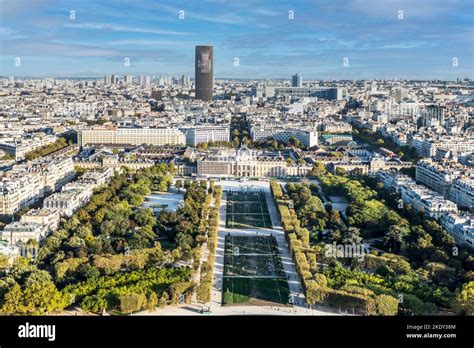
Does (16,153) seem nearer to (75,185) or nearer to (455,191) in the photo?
(75,185)

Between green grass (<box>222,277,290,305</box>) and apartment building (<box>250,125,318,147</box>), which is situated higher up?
apartment building (<box>250,125,318,147</box>)

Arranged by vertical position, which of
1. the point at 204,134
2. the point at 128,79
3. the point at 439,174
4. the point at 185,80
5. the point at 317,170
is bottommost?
the point at 317,170

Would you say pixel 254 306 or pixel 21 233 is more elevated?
pixel 21 233

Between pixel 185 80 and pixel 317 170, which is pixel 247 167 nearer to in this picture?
pixel 317 170

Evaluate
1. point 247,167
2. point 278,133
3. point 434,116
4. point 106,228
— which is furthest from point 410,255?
point 434,116

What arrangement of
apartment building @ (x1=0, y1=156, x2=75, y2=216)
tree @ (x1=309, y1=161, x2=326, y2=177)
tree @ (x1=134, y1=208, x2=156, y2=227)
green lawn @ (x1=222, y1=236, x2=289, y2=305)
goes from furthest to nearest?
tree @ (x1=309, y1=161, x2=326, y2=177), apartment building @ (x1=0, y1=156, x2=75, y2=216), tree @ (x1=134, y1=208, x2=156, y2=227), green lawn @ (x1=222, y1=236, x2=289, y2=305)

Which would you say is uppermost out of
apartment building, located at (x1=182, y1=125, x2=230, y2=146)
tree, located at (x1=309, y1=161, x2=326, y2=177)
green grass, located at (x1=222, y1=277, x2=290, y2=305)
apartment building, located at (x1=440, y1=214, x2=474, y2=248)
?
apartment building, located at (x1=182, y1=125, x2=230, y2=146)

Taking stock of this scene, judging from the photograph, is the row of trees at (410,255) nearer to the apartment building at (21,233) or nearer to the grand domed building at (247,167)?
the grand domed building at (247,167)

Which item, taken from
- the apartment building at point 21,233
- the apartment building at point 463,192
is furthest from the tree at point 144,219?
the apartment building at point 463,192

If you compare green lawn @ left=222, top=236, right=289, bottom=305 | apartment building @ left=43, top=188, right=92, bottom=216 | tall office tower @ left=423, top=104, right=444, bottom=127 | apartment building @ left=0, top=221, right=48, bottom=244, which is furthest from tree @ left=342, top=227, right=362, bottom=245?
tall office tower @ left=423, top=104, right=444, bottom=127
